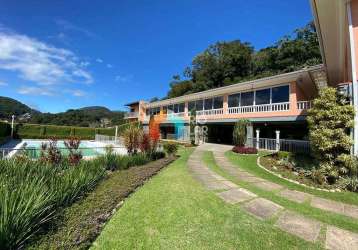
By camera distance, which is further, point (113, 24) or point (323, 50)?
point (113, 24)

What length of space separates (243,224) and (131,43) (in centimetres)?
3107

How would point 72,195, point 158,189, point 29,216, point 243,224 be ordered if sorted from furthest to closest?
point 158,189 < point 72,195 < point 243,224 < point 29,216

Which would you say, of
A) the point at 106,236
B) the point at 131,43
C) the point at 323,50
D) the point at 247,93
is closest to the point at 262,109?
the point at 247,93

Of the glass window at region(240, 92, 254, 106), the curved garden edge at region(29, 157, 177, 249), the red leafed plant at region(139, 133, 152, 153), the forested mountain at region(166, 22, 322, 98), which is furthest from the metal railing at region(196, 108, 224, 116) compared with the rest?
the forested mountain at region(166, 22, 322, 98)

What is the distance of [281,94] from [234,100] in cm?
500

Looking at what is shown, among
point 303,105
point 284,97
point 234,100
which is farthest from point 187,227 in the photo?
point 234,100

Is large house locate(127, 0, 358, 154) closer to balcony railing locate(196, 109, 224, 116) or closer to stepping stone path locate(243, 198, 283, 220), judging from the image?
balcony railing locate(196, 109, 224, 116)

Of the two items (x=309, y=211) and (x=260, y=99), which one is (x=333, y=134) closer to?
(x=309, y=211)

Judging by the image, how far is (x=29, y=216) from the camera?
3467 mm

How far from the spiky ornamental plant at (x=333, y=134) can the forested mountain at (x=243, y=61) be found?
27.8m

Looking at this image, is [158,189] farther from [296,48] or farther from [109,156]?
[296,48]

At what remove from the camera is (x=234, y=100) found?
21781 millimetres

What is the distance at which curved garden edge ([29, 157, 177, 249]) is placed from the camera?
3.44m

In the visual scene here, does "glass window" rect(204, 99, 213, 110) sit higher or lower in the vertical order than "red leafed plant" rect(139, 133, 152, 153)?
higher
